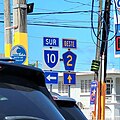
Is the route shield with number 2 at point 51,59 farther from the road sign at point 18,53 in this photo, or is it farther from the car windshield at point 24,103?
the car windshield at point 24,103

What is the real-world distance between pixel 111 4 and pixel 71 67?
7.48m

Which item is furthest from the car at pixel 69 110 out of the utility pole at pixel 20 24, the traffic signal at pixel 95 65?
the traffic signal at pixel 95 65

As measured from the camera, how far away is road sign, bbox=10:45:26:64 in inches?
518

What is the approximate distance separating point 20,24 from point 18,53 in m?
0.89

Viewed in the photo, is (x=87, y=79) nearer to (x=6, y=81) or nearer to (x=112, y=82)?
(x=112, y=82)

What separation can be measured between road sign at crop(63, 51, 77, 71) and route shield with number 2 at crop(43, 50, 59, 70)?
23cm

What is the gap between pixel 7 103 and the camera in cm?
377

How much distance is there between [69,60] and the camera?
44.3 feet

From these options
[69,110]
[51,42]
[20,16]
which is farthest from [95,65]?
[69,110]

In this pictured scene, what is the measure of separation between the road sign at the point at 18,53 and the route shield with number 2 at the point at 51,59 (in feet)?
1.94

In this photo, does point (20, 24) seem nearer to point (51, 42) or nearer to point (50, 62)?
point (51, 42)

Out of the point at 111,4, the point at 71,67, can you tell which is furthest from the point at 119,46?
the point at 71,67

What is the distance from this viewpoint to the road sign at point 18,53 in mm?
13156

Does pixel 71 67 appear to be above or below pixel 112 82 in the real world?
Result: above
